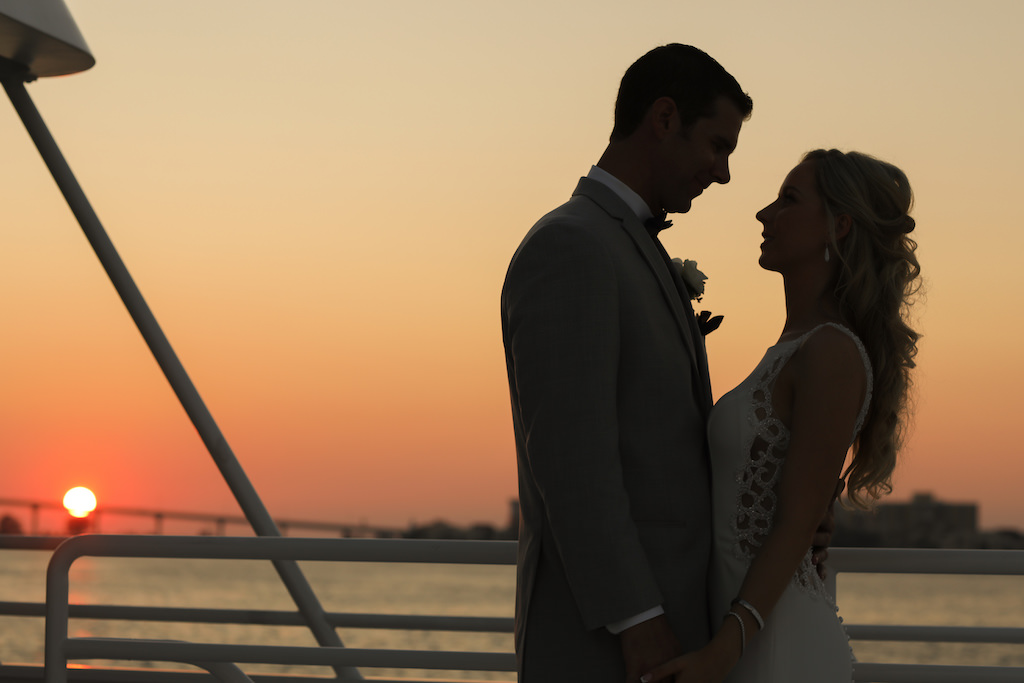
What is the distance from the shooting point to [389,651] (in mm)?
2615

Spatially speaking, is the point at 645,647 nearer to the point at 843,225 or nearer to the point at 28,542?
the point at 843,225

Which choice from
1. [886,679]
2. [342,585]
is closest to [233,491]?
[886,679]

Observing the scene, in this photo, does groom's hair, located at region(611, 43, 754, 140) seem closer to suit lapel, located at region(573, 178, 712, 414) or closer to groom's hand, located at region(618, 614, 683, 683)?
suit lapel, located at region(573, 178, 712, 414)

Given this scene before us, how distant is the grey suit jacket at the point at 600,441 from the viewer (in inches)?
67.1

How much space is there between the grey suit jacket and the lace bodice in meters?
0.04

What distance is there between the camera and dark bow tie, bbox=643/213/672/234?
1996mm

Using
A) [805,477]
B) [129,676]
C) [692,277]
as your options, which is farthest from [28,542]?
[805,477]

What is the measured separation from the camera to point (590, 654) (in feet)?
5.87

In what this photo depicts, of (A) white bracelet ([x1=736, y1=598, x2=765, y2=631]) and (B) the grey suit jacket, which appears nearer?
(B) the grey suit jacket

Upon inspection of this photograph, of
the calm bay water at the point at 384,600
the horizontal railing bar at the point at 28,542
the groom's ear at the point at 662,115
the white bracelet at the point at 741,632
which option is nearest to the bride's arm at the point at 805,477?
the white bracelet at the point at 741,632

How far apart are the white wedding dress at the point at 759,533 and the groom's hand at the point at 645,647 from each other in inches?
8.9

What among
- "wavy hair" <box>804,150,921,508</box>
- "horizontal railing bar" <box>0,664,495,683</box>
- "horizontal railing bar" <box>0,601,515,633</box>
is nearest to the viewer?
"wavy hair" <box>804,150,921,508</box>

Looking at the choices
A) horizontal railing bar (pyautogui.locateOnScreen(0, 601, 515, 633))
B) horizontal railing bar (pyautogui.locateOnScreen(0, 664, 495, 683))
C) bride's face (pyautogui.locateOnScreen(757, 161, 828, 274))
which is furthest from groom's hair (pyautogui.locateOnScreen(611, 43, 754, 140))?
horizontal railing bar (pyautogui.locateOnScreen(0, 664, 495, 683))

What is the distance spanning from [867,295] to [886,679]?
0.85m
